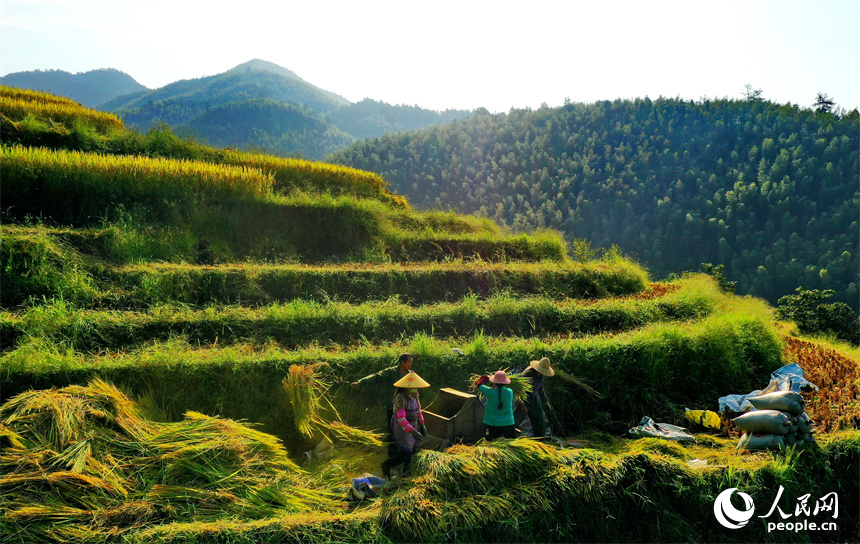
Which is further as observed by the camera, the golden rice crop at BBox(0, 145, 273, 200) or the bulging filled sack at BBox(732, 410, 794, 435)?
the golden rice crop at BBox(0, 145, 273, 200)

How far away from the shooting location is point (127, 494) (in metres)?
4.51

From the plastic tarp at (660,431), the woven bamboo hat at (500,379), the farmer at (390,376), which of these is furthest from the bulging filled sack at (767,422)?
the farmer at (390,376)

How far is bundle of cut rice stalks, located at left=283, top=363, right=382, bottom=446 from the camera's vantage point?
6.12 meters

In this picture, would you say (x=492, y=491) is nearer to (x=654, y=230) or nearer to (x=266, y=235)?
(x=266, y=235)

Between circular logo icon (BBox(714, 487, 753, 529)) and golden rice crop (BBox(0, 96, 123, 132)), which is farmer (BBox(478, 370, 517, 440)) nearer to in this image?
circular logo icon (BBox(714, 487, 753, 529))

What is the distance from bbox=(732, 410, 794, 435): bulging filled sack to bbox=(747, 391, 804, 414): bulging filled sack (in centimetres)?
9

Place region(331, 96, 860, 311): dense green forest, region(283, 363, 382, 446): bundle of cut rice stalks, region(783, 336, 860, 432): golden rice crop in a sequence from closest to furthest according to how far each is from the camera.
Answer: region(283, 363, 382, 446): bundle of cut rice stalks
region(783, 336, 860, 432): golden rice crop
region(331, 96, 860, 311): dense green forest

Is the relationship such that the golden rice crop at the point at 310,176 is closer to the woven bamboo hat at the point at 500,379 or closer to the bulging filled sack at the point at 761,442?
the woven bamboo hat at the point at 500,379

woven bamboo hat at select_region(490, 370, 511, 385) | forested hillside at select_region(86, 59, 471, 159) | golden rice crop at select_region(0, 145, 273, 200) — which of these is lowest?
woven bamboo hat at select_region(490, 370, 511, 385)

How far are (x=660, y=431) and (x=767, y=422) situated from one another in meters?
1.29

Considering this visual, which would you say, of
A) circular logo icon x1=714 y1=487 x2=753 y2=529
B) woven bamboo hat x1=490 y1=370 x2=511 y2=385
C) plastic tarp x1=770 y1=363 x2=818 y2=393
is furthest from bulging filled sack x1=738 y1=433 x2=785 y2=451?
woven bamboo hat x1=490 y1=370 x2=511 y2=385

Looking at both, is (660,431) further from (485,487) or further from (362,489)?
(362,489)

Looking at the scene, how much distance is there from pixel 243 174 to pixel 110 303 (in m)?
5.73

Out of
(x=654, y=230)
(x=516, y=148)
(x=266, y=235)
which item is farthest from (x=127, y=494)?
(x=516, y=148)
